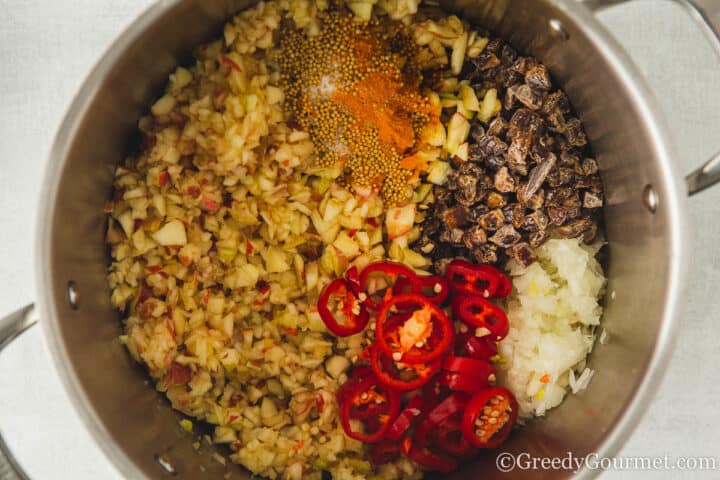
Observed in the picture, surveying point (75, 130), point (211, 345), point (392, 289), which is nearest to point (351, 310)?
point (392, 289)

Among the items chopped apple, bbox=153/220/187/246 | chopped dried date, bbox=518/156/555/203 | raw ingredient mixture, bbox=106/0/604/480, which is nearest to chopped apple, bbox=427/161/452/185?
raw ingredient mixture, bbox=106/0/604/480

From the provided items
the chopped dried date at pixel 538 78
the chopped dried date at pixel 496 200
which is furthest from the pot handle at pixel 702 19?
the chopped dried date at pixel 496 200

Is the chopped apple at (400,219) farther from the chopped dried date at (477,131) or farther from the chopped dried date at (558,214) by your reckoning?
the chopped dried date at (558,214)

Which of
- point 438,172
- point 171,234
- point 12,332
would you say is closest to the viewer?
point 12,332

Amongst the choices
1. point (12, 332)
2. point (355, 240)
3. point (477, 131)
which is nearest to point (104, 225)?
point (12, 332)

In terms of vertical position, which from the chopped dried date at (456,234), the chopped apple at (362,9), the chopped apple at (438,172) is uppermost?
the chopped apple at (362,9)

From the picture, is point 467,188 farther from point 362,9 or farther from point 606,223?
point 362,9

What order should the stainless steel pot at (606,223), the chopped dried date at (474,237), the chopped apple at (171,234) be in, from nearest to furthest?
the stainless steel pot at (606,223), the chopped apple at (171,234), the chopped dried date at (474,237)
